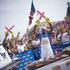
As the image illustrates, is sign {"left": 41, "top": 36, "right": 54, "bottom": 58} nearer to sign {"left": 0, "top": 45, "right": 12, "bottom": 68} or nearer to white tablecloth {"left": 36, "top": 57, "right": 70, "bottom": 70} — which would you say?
sign {"left": 0, "top": 45, "right": 12, "bottom": 68}

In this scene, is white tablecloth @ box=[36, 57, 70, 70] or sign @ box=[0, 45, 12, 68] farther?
sign @ box=[0, 45, 12, 68]

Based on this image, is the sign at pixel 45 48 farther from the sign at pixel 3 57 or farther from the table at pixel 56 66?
the table at pixel 56 66

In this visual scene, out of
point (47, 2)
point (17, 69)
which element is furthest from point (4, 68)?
point (47, 2)

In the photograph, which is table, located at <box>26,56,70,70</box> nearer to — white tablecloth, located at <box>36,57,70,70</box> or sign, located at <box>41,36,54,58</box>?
white tablecloth, located at <box>36,57,70,70</box>

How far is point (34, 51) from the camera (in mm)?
2293

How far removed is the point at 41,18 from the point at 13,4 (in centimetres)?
41

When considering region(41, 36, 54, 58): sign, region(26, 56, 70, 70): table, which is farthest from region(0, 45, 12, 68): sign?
region(26, 56, 70, 70): table

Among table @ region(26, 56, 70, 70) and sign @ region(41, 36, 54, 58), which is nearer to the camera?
table @ region(26, 56, 70, 70)

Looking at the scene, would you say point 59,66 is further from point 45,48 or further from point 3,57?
point 3,57

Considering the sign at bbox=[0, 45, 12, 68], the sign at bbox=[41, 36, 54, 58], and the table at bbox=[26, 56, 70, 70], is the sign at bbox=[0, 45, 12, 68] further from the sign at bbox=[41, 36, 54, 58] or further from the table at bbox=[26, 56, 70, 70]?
the table at bbox=[26, 56, 70, 70]

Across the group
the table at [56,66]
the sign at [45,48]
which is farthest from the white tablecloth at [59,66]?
the sign at [45,48]

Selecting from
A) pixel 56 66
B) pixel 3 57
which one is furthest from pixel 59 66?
pixel 3 57

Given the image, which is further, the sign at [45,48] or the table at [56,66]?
the sign at [45,48]

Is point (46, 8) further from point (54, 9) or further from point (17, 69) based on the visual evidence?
point (17, 69)
